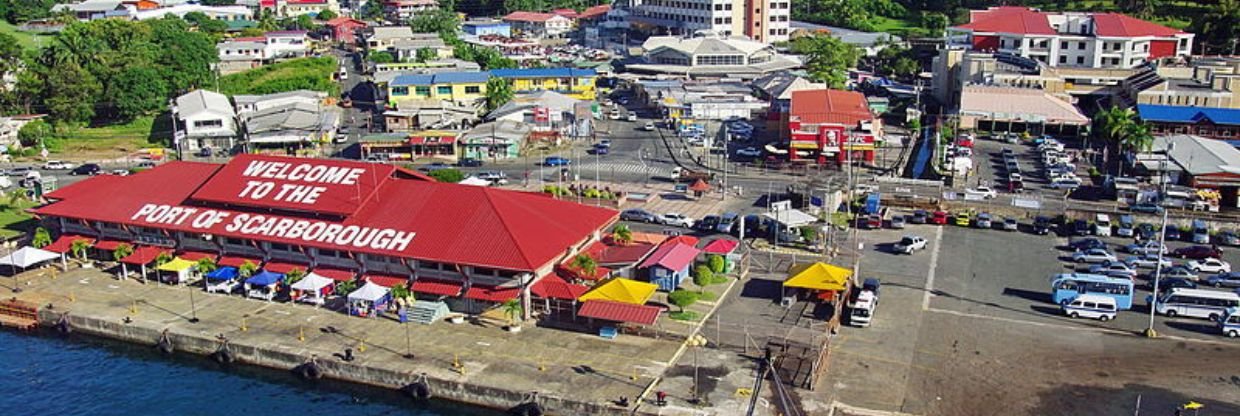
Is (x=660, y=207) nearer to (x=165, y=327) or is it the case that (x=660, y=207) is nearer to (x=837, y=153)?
(x=837, y=153)

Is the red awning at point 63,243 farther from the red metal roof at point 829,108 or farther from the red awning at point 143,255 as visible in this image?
the red metal roof at point 829,108

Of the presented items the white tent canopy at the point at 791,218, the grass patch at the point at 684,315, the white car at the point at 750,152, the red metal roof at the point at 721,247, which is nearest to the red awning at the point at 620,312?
the grass patch at the point at 684,315

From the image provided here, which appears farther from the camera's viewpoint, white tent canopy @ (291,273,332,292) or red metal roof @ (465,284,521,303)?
white tent canopy @ (291,273,332,292)

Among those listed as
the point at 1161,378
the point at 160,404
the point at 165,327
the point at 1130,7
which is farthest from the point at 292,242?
the point at 1130,7

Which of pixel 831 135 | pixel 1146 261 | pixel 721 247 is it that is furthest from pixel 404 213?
pixel 1146 261

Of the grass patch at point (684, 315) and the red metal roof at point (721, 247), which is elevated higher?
the red metal roof at point (721, 247)

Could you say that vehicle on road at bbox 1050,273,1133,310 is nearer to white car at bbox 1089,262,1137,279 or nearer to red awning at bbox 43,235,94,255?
white car at bbox 1089,262,1137,279

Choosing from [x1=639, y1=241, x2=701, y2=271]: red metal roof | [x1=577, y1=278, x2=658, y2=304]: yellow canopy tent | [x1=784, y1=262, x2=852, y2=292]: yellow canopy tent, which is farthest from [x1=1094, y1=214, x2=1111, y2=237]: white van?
[x1=577, y1=278, x2=658, y2=304]: yellow canopy tent
